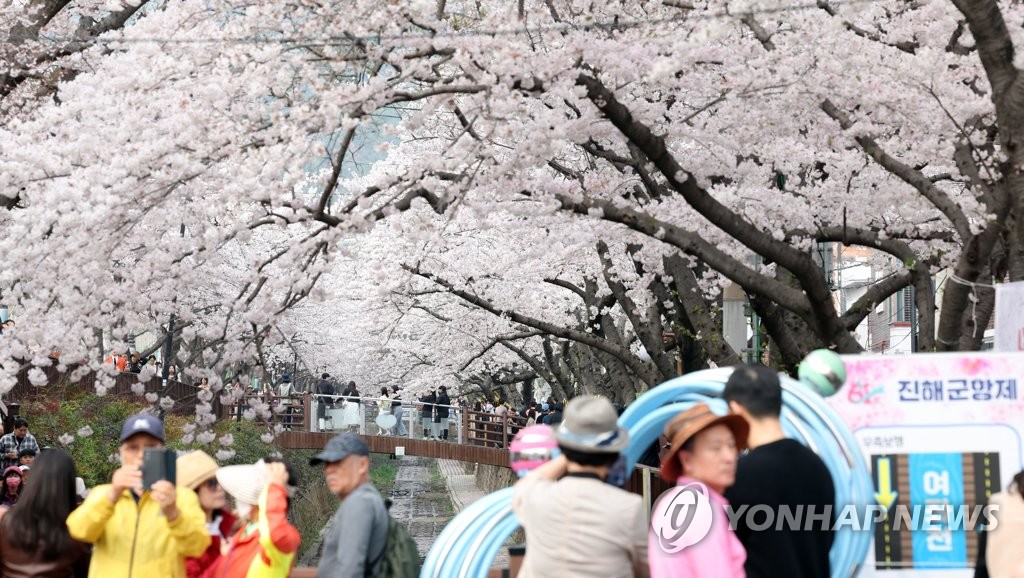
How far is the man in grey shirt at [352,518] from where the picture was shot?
16.6 ft

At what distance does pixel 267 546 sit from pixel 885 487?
270 centimetres

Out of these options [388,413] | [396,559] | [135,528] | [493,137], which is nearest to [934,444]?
[396,559]

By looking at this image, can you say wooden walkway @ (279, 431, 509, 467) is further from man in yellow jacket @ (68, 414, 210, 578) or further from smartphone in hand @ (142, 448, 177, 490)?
smartphone in hand @ (142, 448, 177, 490)

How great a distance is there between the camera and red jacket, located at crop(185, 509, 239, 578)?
579 cm

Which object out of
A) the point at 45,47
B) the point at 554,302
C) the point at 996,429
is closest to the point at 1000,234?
the point at 996,429

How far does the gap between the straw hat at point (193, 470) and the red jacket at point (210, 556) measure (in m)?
0.29

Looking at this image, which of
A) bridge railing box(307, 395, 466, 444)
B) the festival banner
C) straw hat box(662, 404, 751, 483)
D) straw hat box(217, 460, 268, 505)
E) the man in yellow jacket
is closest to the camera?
straw hat box(662, 404, 751, 483)

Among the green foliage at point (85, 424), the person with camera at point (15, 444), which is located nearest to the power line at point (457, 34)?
the person with camera at point (15, 444)

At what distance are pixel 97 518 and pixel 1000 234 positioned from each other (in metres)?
7.01

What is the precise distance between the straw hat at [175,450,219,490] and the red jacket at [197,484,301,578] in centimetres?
38

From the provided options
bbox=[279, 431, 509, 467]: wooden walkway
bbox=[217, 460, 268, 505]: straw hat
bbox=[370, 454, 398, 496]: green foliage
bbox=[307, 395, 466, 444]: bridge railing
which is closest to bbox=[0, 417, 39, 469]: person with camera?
bbox=[217, 460, 268, 505]: straw hat

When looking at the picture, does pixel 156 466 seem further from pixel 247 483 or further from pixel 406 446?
pixel 406 446

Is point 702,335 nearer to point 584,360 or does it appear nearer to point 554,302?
point 584,360

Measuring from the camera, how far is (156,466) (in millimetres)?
5207
